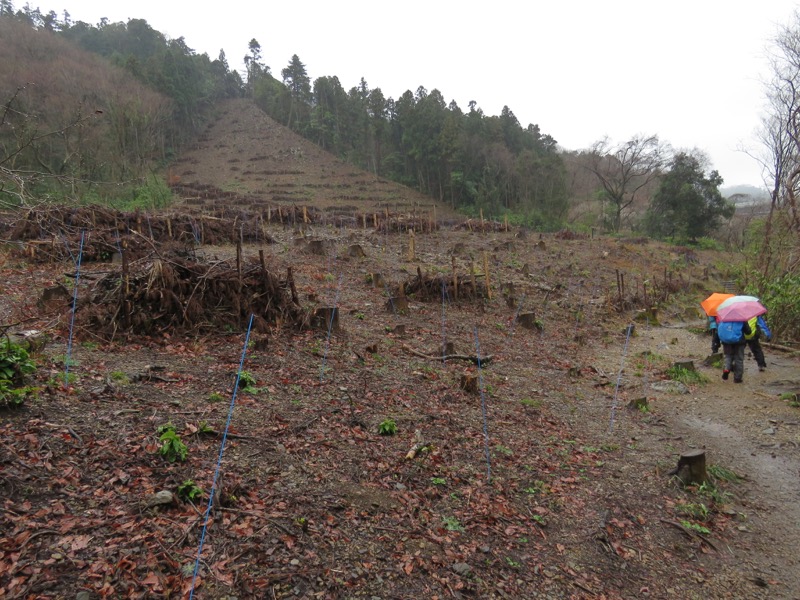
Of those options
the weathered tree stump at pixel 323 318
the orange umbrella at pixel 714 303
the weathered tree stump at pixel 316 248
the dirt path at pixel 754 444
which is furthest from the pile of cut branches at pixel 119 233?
the orange umbrella at pixel 714 303

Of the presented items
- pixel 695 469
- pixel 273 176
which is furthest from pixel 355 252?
pixel 273 176

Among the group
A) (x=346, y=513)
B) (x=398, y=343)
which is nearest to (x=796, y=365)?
(x=398, y=343)

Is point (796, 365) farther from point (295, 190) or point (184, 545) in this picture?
point (295, 190)

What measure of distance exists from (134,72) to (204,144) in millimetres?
12057

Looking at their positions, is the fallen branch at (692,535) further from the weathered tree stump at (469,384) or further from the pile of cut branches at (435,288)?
the pile of cut branches at (435,288)

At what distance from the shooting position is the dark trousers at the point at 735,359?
24.7 feet

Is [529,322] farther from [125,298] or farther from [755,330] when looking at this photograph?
[125,298]

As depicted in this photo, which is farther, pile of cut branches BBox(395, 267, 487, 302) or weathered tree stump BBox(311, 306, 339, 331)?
pile of cut branches BBox(395, 267, 487, 302)

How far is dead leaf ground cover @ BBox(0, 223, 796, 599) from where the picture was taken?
2.81m

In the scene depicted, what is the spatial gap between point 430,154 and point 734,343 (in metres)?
41.1

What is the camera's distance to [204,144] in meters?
60.1

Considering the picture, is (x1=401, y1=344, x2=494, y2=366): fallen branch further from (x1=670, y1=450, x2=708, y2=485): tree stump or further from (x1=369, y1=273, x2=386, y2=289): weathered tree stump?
(x1=369, y1=273, x2=386, y2=289): weathered tree stump

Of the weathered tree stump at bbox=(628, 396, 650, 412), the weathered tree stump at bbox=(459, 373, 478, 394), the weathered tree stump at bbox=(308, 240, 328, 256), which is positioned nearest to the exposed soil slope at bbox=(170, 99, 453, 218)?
the weathered tree stump at bbox=(308, 240, 328, 256)

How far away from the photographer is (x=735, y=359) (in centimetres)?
762
